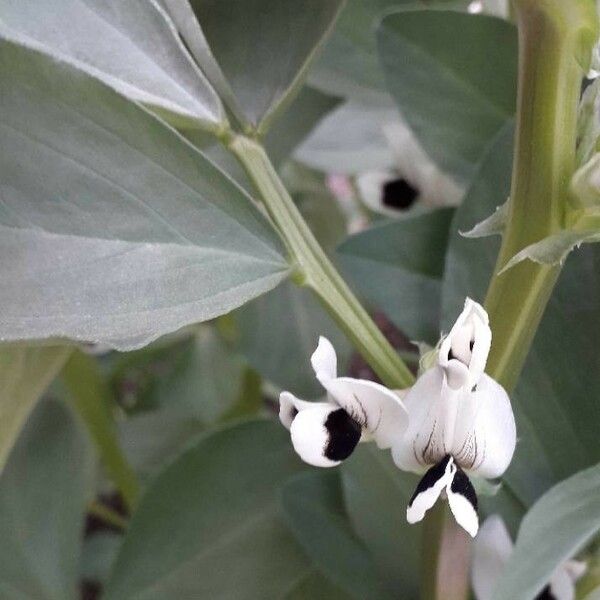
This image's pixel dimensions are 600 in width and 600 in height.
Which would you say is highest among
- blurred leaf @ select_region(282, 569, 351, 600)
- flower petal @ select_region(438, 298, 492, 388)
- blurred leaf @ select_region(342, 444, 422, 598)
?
flower petal @ select_region(438, 298, 492, 388)

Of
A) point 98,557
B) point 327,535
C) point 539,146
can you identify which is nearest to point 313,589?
point 327,535

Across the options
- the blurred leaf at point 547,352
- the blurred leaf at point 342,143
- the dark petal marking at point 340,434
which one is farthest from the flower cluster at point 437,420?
the blurred leaf at point 342,143

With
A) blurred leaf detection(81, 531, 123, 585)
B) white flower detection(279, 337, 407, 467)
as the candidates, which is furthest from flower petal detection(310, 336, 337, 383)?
blurred leaf detection(81, 531, 123, 585)

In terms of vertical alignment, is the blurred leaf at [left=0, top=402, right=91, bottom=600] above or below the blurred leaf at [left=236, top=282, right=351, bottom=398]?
below

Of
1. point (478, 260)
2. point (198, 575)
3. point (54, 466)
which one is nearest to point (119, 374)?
point (54, 466)

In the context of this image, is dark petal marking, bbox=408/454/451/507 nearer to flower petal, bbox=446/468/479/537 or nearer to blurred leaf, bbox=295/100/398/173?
flower petal, bbox=446/468/479/537

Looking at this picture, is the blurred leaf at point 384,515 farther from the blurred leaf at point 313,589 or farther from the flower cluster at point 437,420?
Result: the flower cluster at point 437,420
